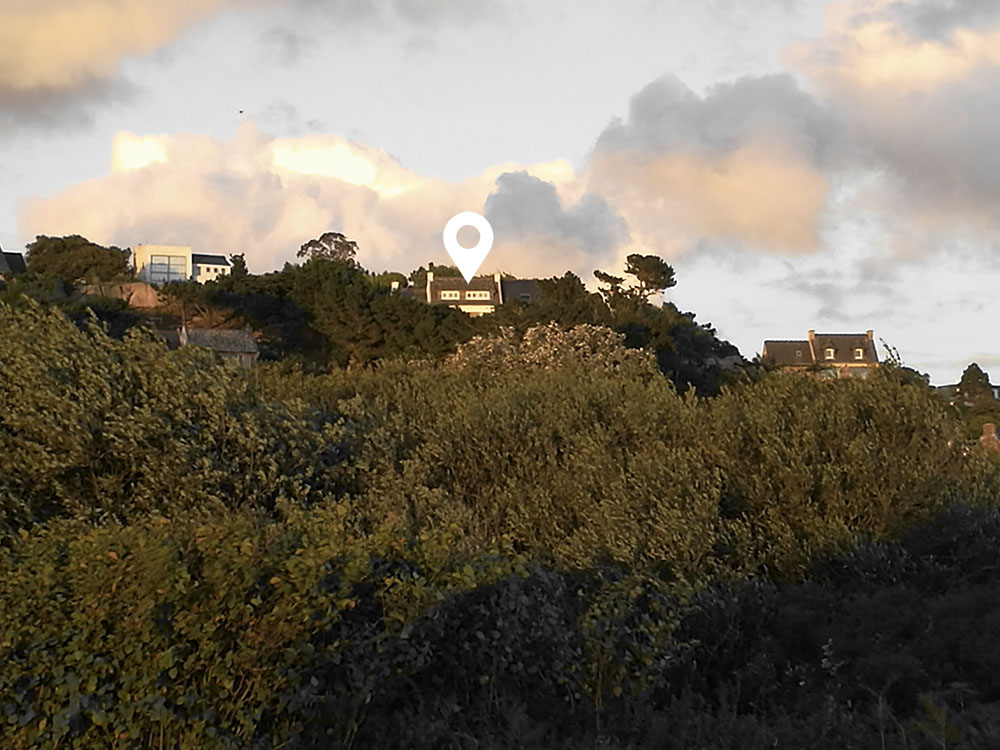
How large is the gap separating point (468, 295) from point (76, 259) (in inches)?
1161

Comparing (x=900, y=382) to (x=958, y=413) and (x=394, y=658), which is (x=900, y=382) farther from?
(x=394, y=658)

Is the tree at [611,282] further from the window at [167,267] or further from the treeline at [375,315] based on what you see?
the window at [167,267]

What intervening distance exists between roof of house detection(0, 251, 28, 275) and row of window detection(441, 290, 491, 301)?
31.8 meters

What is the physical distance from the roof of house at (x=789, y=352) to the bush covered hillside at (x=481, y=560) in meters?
84.3

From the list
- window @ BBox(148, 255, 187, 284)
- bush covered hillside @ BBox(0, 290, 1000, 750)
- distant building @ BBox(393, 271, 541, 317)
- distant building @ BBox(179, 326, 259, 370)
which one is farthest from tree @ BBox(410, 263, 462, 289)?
bush covered hillside @ BBox(0, 290, 1000, 750)

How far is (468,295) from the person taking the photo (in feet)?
310

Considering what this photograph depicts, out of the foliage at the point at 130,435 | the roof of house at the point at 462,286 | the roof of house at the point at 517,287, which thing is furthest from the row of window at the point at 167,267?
the foliage at the point at 130,435

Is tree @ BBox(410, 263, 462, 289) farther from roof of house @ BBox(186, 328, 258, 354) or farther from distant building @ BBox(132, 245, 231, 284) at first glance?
roof of house @ BBox(186, 328, 258, 354)

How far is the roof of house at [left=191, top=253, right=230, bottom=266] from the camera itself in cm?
11975

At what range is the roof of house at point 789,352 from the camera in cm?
10503

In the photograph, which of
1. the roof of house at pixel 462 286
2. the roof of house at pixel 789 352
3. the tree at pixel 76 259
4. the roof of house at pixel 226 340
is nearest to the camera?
the roof of house at pixel 226 340

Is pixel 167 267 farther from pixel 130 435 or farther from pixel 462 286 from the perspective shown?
pixel 130 435

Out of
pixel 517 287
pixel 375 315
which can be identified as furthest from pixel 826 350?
pixel 375 315

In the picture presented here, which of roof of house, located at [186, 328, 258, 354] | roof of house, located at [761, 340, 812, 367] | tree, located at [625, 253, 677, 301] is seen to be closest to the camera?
roof of house, located at [186, 328, 258, 354]
